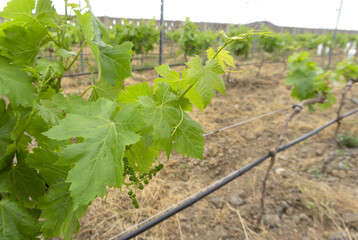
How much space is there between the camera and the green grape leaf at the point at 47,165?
69cm

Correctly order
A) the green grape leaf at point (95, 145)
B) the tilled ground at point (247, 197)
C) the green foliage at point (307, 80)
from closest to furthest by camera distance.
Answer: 1. the green grape leaf at point (95, 145)
2. the tilled ground at point (247, 197)
3. the green foliage at point (307, 80)

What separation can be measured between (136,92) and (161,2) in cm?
388

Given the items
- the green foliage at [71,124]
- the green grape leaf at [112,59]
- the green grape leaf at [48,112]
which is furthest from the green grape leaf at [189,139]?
the green grape leaf at [48,112]

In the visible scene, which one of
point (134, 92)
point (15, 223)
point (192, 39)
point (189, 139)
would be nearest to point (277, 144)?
point (189, 139)

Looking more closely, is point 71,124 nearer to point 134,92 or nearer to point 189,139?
point 134,92

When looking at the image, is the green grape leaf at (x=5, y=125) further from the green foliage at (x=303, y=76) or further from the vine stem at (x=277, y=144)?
the green foliage at (x=303, y=76)

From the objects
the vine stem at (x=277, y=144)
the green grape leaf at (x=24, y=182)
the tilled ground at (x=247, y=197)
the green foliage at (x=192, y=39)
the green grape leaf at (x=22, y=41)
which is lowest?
the tilled ground at (x=247, y=197)

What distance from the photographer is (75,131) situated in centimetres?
61

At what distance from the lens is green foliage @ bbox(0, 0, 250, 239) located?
0.62 meters

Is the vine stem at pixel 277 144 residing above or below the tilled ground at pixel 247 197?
above

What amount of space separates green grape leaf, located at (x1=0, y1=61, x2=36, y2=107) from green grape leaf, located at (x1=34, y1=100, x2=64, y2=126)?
53 millimetres

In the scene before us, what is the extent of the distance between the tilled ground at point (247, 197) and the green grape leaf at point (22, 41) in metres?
0.75

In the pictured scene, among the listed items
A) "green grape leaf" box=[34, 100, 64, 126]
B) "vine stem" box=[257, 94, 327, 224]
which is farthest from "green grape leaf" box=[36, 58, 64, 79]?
"vine stem" box=[257, 94, 327, 224]

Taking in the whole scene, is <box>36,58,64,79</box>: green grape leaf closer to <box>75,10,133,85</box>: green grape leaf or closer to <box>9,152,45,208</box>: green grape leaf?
<box>75,10,133,85</box>: green grape leaf
